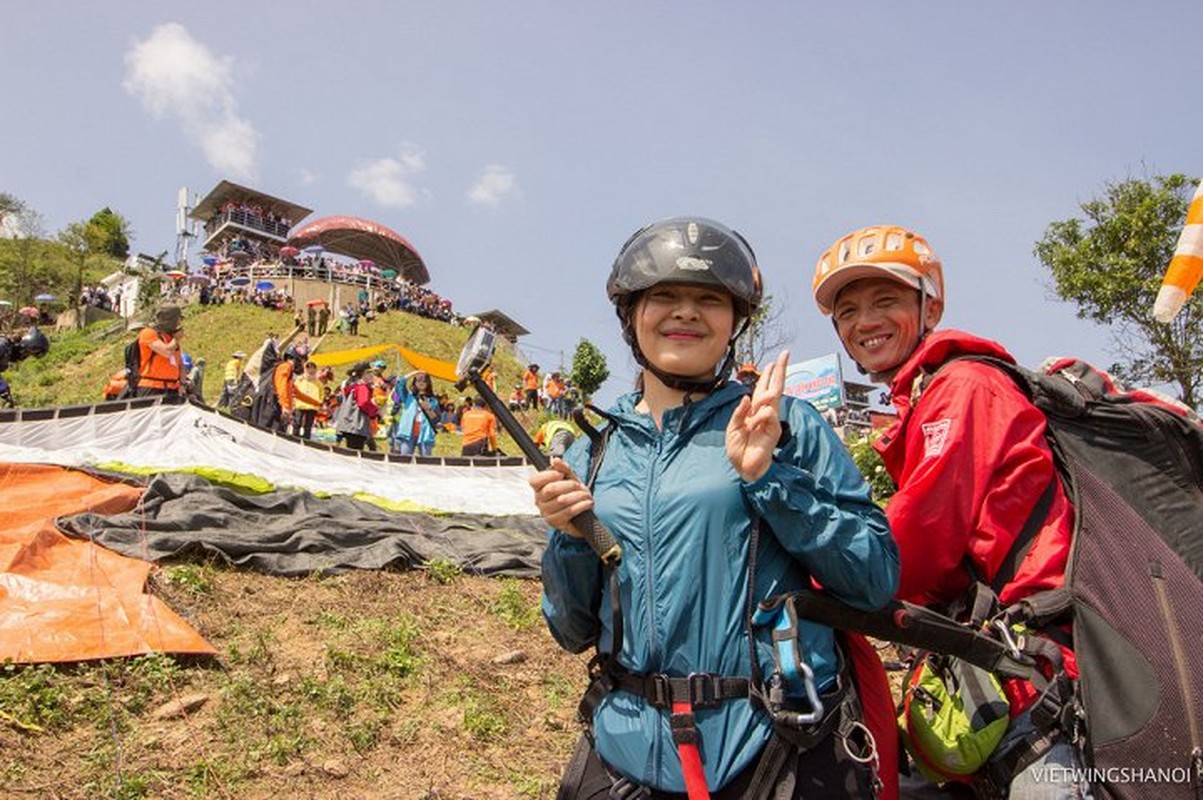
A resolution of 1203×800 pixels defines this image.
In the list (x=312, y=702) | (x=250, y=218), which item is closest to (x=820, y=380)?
(x=312, y=702)

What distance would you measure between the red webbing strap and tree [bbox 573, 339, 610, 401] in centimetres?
4703

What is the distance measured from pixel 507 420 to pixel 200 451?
Answer: 10410 millimetres

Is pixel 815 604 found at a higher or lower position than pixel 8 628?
higher

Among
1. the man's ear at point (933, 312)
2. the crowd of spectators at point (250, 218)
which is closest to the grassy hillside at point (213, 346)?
the crowd of spectators at point (250, 218)

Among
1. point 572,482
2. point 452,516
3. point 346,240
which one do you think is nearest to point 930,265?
point 572,482

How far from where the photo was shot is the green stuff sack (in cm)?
215

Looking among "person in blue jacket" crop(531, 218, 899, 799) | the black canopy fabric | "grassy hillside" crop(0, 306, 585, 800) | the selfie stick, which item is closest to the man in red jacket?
"person in blue jacket" crop(531, 218, 899, 799)

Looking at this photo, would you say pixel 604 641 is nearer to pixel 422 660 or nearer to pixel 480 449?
pixel 422 660

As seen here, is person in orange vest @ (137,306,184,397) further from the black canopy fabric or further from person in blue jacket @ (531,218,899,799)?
person in blue jacket @ (531,218,899,799)

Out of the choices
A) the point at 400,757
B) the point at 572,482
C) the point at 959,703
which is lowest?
the point at 400,757

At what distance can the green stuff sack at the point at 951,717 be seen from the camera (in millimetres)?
2152

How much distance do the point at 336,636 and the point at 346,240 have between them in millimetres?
69900

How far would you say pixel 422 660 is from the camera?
19.5 feet

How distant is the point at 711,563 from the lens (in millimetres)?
2045
